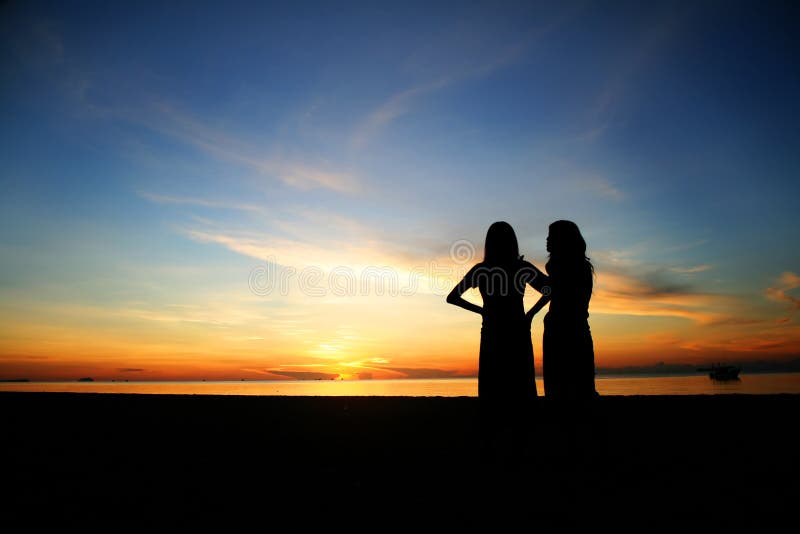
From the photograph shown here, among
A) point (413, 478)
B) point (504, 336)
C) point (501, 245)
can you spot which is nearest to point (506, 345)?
point (504, 336)

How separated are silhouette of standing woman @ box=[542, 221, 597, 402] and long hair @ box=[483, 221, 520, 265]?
39.2 inches

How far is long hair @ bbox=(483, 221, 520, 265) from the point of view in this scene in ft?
15.9

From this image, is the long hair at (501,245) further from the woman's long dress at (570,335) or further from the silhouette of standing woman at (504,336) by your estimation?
the woman's long dress at (570,335)

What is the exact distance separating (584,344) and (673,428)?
3861mm

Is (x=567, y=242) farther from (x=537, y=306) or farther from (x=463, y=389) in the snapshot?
(x=463, y=389)

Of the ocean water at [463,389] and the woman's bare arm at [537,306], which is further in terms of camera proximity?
the ocean water at [463,389]

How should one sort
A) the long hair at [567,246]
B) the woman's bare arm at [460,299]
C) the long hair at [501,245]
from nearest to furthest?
the long hair at [501,245]
the woman's bare arm at [460,299]
the long hair at [567,246]

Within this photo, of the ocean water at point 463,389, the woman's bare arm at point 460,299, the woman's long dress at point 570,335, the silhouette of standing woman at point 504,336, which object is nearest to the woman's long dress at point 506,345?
the silhouette of standing woman at point 504,336

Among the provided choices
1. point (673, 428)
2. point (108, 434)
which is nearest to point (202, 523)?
point (108, 434)

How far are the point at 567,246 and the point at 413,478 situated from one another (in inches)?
132

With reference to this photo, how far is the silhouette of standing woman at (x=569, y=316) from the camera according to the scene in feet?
18.4

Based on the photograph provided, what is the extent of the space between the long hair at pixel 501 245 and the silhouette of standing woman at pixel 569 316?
3.27ft

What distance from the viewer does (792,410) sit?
953 centimetres

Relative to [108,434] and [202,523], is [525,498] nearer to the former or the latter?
[202,523]
